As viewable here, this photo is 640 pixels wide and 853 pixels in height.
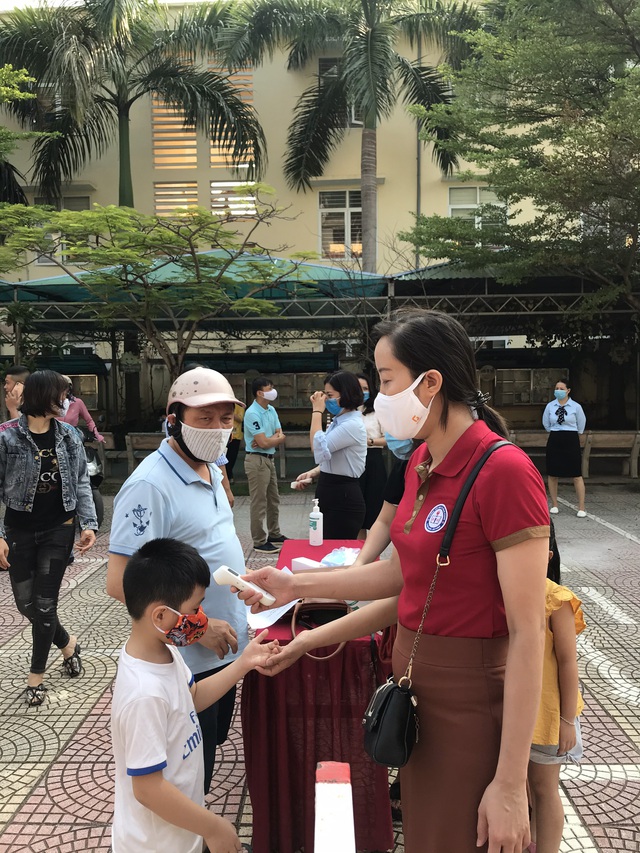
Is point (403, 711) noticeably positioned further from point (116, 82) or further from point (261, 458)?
point (116, 82)

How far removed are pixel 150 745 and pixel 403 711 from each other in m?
0.65

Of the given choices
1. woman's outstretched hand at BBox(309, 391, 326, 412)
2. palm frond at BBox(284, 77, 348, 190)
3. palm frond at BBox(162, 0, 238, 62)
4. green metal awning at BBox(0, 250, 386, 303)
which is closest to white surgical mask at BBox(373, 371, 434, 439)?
woman's outstretched hand at BBox(309, 391, 326, 412)

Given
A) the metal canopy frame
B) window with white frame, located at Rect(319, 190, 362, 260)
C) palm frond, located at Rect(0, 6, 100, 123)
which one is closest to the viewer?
the metal canopy frame

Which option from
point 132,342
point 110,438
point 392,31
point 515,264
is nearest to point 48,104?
point 132,342

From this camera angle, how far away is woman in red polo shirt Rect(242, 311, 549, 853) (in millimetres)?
1365

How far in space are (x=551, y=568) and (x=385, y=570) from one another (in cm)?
69

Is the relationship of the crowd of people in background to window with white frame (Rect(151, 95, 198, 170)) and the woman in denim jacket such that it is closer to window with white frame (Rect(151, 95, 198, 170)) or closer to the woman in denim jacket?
the woman in denim jacket

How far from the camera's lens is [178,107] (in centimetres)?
1571

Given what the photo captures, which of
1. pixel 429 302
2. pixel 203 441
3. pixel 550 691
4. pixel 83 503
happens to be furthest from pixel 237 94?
pixel 550 691

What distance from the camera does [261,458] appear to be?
23.2 ft

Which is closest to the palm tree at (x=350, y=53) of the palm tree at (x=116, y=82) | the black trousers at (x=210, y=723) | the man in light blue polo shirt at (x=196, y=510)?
the palm tree at (x=116, y=82)

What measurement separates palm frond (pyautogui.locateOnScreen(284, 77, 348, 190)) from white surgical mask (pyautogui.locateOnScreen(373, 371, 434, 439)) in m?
16.0

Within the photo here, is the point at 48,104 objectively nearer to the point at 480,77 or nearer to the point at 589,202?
the point at 480,77

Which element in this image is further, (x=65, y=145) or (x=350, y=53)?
(x=65, y=145)
